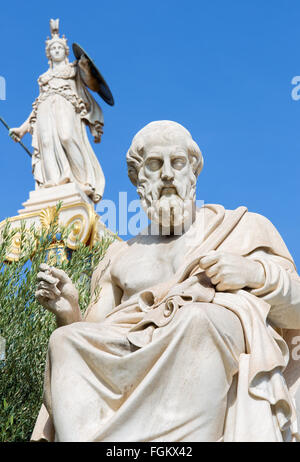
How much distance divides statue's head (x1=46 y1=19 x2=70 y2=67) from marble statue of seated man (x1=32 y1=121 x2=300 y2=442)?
9172 millimetres

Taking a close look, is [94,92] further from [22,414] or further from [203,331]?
[203,331]

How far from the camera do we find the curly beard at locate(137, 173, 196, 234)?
473 cm

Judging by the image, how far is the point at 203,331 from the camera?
389 centimetres

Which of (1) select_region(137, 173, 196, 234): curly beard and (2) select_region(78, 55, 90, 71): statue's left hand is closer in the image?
(1) select_region(137, 173, 196, 234): curly beard

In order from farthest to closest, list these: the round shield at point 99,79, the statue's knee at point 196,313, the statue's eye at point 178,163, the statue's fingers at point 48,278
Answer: the round shield at point 99,79 → the statue's eye at point 178,163 → the statue's fingers at point 48,278 → the statue's knee at point 196,313

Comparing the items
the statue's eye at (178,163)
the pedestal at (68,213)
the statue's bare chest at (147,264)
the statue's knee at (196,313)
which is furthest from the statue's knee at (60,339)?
the pedestal at (68,213)

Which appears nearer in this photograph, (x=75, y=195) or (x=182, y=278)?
(x=182, y=278)

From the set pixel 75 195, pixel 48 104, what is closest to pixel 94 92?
pixel 48 104

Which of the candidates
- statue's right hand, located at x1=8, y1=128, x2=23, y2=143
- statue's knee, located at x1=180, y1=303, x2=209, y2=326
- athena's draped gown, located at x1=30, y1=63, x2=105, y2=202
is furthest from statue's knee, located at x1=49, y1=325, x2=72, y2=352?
statue's right hand, located at x1=8, y1=128, x2=23, y2=143

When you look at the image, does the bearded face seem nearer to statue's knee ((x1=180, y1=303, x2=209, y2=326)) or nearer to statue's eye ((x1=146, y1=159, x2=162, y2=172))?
statue's eye ((x1=146, y1=159, x2=162, y2=172))

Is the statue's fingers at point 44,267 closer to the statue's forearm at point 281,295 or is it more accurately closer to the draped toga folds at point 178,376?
the draped toga folds at point 178,376

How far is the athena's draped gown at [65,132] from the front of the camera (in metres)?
12.8
